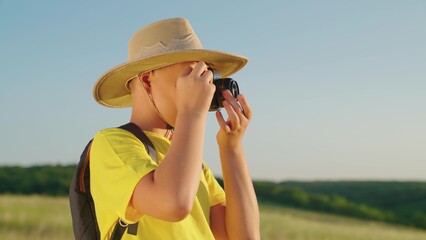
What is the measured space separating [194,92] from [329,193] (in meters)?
18.3

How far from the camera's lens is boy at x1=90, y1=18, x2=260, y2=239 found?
6.93ft

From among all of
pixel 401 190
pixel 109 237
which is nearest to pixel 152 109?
pixel 109 237

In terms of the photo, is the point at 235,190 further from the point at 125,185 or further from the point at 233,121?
the point at 125,185

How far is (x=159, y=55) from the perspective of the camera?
246 centimetres

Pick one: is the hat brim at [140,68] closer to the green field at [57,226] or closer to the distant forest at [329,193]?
the green field at [57,226]

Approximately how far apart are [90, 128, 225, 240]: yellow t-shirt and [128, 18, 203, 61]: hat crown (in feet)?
1.13

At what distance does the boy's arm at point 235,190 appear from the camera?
2.60 metres

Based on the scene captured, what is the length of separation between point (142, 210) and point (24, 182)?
488 inches

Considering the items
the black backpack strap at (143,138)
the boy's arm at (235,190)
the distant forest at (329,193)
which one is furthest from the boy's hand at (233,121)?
the distant forest at (329,193)

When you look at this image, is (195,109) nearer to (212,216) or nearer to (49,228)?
(212,216)

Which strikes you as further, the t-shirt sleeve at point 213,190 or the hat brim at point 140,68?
the t-shirt sleeve at point 213,190

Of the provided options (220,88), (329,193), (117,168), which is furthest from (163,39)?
(329,193)

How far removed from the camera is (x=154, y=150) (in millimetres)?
2416

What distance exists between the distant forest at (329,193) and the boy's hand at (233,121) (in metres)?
9.76
